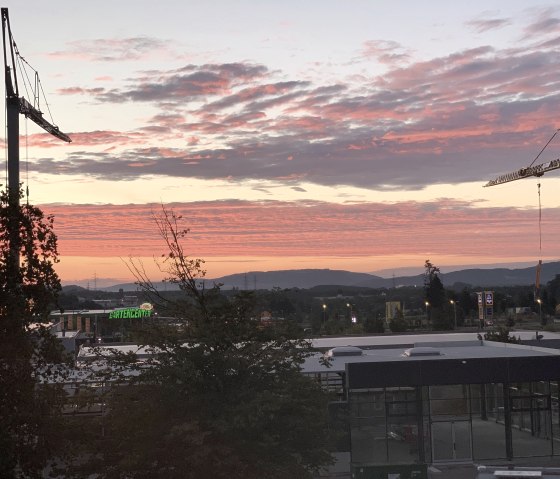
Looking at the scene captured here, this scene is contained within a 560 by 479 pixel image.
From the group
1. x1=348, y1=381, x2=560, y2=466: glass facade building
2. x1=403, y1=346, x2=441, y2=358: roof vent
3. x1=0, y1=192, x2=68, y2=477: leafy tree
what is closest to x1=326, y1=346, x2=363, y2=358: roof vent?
x1=403, y1=346, x2=441, y2=358: roof vent

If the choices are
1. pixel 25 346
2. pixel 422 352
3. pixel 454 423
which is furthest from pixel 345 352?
pixel 25 346

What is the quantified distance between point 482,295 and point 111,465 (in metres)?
90.8

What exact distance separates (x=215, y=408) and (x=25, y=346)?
6.01m

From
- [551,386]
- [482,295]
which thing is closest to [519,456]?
[551,386]

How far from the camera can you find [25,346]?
2070 centimetres

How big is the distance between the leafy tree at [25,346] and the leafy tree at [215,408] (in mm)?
1958

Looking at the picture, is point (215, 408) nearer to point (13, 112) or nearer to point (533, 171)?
point (13, 112)

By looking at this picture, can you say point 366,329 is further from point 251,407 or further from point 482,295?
point 251,407

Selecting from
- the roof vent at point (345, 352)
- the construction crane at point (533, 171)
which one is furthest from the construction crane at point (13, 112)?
the construction crane at point (533, 171)

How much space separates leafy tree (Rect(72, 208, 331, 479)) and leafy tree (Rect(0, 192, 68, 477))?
196 centimetres

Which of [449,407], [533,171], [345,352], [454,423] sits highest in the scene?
[533,171]

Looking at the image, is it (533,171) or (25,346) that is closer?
(25,346)

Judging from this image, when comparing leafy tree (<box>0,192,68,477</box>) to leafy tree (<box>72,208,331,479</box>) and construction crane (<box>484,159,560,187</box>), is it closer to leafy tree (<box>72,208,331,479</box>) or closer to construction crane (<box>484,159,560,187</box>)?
leafy tree (<box>72,208,331,479</box>)

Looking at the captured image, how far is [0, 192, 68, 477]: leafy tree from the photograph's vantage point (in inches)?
790
